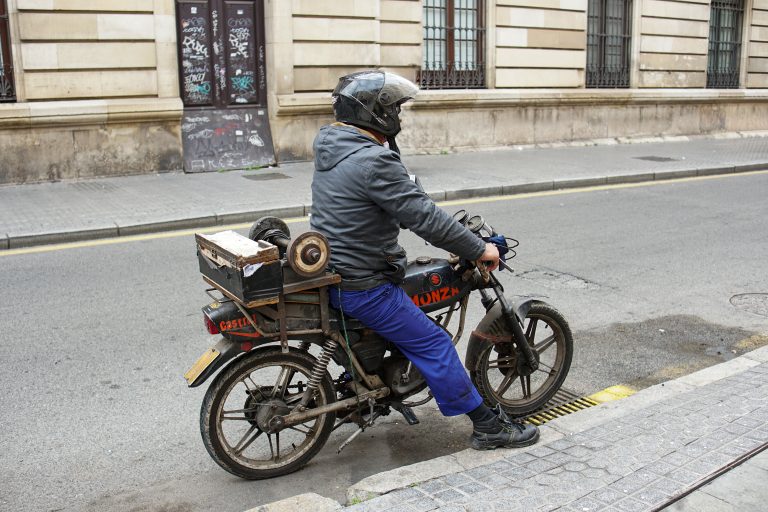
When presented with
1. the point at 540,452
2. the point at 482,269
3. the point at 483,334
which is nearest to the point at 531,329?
the point at 483,334

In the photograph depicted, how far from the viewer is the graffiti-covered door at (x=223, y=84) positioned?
14148mm

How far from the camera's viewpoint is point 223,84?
14.6 metres

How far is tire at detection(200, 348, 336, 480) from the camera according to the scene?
3.73 meters

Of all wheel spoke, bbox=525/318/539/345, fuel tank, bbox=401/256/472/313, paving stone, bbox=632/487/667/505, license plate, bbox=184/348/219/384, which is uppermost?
fuel tank, bbox=401/256/472/313

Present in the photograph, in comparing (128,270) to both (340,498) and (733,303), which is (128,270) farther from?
(733,303)

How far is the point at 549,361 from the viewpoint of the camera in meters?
4.70

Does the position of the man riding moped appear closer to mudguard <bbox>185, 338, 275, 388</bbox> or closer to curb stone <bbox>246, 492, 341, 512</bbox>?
mudguard <bbox>185, 338, 275, 388</bbox>

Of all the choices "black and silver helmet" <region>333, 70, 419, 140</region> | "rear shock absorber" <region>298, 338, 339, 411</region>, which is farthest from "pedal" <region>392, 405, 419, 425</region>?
"black and silver helmet" <region>333, 70, 419, 140</region>

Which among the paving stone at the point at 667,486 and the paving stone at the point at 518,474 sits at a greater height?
the paving stone at the point at 667,486

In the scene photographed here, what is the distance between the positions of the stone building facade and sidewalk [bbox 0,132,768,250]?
593 millimetres

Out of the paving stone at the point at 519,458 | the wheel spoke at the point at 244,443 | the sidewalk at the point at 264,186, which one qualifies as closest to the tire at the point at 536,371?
the paving stone at the point at 519,458

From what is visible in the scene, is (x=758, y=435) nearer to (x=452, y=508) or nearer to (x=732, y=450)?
(x=732, y=450)

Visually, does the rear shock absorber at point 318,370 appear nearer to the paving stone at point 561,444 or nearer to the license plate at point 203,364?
the license plate at point 203,364

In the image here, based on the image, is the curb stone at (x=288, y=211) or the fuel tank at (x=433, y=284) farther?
the curb stone at (x=288, y=211)
